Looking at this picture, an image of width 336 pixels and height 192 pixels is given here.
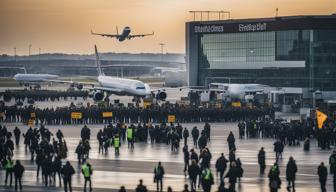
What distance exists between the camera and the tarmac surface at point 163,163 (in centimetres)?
3731

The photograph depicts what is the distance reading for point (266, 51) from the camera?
110m

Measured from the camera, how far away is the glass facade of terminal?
102m

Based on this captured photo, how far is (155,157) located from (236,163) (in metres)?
11.8

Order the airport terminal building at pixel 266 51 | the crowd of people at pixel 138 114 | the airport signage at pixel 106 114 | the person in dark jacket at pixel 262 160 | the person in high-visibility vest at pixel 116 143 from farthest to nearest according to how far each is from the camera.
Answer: the airport terminal building at pixel 266 51
the airport signage at pixel 106 114
the crowd of people at pixel 138 114
the person in high-visibility vest at pixel 116 143
the person in dark jacket at pixel 262 160

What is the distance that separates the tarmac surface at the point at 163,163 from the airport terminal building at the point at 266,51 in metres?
44.4

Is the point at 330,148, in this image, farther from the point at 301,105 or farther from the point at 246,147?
the point at 301,105

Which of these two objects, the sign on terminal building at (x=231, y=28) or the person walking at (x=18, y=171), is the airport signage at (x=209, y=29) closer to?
the sign on terminal building at (x=231, y=28)

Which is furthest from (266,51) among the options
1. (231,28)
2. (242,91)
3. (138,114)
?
(138,114)

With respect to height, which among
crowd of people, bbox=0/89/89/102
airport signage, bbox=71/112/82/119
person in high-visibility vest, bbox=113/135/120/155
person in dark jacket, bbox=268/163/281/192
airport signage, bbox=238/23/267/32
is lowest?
person in dark jacket, bbox=268/163/281/192

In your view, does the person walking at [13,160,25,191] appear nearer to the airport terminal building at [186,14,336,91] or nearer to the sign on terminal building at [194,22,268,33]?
the airport terminal building at [186,14,336,91]

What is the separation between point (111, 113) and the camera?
71.9 m

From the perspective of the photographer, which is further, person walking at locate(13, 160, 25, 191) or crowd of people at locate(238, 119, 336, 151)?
crowd of people at locate(238, 119, 336, 151)

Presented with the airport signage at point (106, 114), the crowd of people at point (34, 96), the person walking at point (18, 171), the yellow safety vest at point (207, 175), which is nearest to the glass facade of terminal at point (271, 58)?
the crowd of people at point (34, 96)

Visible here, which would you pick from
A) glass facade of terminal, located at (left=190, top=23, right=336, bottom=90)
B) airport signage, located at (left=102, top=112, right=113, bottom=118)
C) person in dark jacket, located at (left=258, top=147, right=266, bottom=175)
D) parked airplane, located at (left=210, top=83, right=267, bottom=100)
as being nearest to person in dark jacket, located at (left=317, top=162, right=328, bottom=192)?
person in dark jacket, located at (left=258, top=147, right=266, bottom=175)
